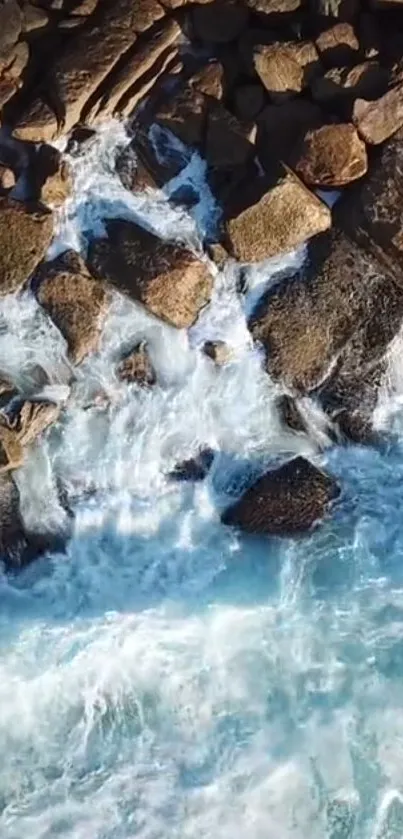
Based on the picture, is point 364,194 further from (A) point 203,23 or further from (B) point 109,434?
(B) point 109,434

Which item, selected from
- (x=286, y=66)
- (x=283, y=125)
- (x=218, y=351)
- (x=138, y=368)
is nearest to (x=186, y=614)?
(x=138, y=368)

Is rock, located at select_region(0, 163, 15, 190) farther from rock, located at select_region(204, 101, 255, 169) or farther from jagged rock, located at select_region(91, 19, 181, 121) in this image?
rock, located at select_region(204, 101, 255, 169)

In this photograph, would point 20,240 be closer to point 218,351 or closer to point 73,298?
point 73,298

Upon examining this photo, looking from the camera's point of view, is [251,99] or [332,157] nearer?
[332,157]

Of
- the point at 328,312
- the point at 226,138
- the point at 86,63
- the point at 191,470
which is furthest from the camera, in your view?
the point at 191,470

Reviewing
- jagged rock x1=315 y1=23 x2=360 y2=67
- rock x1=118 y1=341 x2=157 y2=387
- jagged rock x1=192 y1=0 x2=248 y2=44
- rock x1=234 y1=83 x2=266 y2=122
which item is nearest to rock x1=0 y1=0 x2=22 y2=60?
jagged rock x1=192 y1=0 x2=248 y2=44

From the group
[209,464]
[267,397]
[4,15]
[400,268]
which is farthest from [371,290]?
[4,15]
